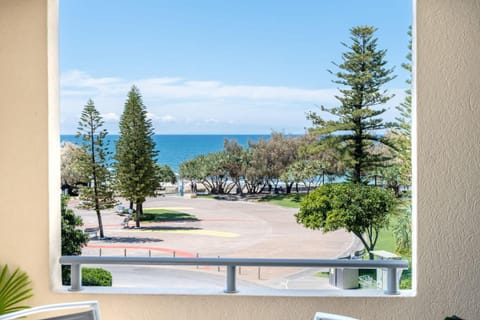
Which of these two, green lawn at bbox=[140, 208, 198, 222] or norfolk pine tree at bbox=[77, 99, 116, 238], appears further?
green lawn at bbox=[140, 208, 198, 222]

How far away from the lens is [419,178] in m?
3.25

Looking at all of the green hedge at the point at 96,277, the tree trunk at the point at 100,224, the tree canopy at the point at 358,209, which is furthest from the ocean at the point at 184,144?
the green hedge at the point at 96,277

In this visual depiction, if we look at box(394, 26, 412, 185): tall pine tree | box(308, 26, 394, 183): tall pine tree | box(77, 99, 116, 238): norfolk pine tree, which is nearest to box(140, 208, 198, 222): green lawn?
box(77, 99, 116, 238): norfolk pine tree

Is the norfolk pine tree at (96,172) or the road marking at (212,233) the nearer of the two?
the norfolk pine tree at (96,172)

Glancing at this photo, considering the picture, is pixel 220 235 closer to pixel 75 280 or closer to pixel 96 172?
pixel 96 172

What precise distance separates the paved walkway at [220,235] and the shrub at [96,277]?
0.44 m

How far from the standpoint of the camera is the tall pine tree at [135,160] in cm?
418

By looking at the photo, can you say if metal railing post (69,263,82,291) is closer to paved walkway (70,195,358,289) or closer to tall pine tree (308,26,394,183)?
paved walkway (70,195,358,289)

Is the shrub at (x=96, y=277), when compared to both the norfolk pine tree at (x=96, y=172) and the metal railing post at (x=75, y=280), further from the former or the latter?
the norfolk pine tree at (x=96, y=172)

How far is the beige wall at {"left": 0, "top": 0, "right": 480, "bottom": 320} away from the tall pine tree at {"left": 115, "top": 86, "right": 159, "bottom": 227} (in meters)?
0.78

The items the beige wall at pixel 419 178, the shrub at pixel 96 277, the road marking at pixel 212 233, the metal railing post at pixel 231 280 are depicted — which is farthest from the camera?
the road marking at pixel 212 233

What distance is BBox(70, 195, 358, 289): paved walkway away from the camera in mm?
4273

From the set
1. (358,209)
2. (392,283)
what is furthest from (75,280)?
(358,209)

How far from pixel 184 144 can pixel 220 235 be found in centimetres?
79
